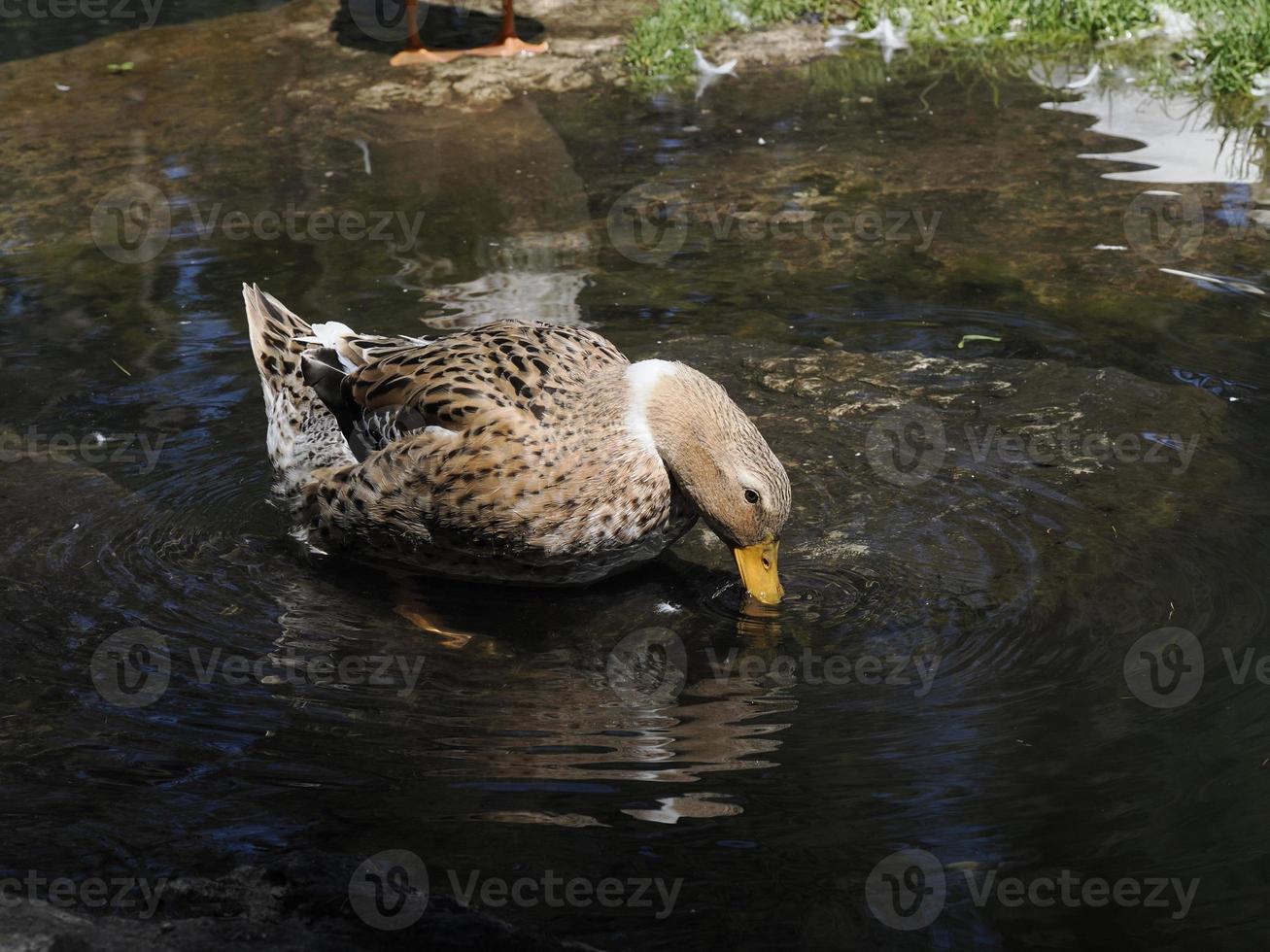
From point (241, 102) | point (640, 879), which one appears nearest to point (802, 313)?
point (640, 879)

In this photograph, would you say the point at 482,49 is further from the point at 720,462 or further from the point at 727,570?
the point at 720,462

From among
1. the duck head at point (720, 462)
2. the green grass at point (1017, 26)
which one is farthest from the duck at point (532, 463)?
the green grass at point (1017, 26)

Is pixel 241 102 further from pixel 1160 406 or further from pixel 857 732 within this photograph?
pixel 857 732

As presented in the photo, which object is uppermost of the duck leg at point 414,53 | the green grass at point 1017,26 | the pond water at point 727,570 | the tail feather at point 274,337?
the green grass at point 1017,26

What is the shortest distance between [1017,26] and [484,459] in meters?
7.84

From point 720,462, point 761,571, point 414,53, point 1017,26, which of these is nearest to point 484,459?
point 720,462

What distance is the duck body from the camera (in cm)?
441

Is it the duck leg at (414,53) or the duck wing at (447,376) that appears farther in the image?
the duck leg at (414,53)

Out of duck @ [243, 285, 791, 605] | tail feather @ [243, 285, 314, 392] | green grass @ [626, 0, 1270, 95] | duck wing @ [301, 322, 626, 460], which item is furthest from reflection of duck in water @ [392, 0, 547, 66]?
duck @ [243, 285, 791, 605]

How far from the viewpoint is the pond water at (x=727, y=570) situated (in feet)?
10.8

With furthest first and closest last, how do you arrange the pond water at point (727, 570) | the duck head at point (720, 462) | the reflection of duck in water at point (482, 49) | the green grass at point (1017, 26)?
the reflection of duck in water at point (482, 49)
the green grass at point (1017, 26)
the duck head at point (720, 462)
the pond water at point (727, 570)

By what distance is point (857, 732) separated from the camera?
149 inches

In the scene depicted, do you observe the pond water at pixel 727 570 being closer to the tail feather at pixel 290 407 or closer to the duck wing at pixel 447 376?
the tail feather at pixel 290 407

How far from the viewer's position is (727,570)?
16.0 ft
